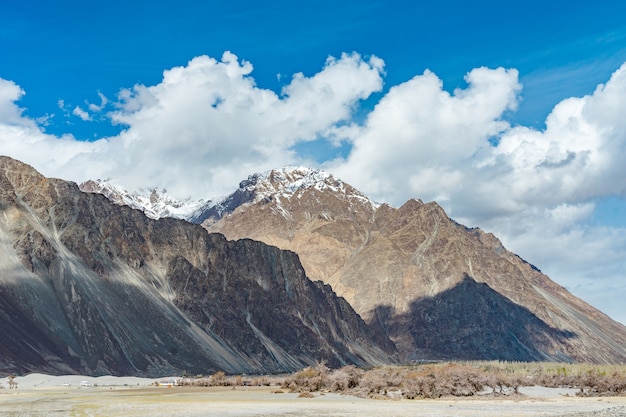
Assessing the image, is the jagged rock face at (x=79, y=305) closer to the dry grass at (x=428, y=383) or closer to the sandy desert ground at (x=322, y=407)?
the dry grass at (x=428, y=383)

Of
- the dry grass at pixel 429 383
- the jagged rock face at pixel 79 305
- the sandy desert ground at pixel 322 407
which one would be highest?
the jagged rock face at pixel 79 305

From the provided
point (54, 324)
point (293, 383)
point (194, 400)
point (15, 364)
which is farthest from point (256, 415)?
point (54, 324)

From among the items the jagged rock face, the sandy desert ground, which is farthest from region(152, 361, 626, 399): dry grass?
the jagged rock face

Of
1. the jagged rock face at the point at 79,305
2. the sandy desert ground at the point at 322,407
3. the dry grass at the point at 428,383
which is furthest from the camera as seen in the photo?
the jagged rock face at the point at 79,305

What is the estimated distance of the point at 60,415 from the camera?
48375mm

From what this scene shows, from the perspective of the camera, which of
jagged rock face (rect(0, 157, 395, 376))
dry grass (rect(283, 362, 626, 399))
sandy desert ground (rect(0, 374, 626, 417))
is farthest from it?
jagged rock face (rect(0, 157, 395, 376))

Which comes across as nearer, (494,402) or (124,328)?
(494,402)

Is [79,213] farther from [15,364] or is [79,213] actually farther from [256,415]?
[256,415]

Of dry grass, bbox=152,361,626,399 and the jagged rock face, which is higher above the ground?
the jagged rock face

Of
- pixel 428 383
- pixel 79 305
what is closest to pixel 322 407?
pixel 428 383

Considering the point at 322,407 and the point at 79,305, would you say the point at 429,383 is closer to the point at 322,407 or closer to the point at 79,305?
the point at 322,407

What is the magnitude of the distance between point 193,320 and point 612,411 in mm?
Answer: 157111

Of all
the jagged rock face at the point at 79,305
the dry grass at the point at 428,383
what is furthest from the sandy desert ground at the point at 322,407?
the jagged rock face at the point at 79,305

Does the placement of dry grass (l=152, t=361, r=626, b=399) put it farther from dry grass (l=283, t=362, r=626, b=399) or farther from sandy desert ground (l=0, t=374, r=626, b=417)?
sandy desert ground (l=0, t=374, r=626, b=417)
